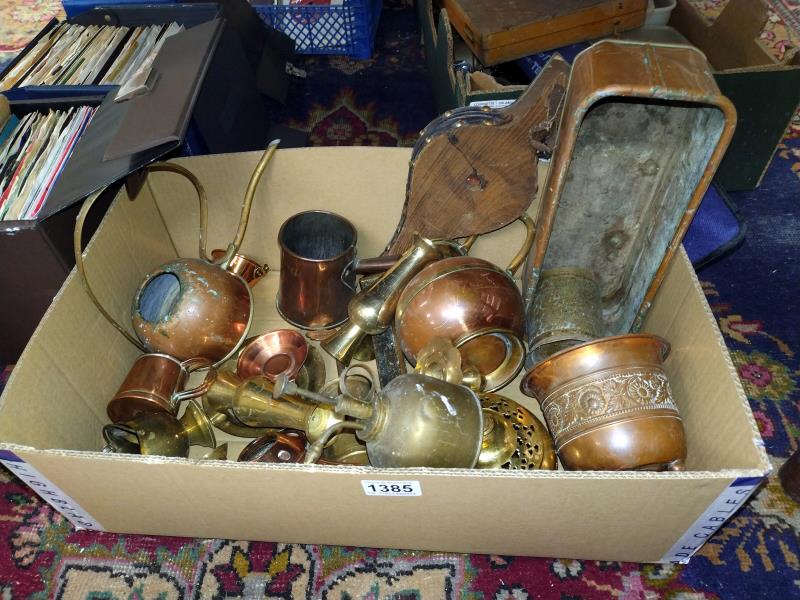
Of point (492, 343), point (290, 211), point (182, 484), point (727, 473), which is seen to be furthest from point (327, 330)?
point (727, 473)

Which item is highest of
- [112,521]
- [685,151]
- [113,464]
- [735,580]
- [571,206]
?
[685,151]

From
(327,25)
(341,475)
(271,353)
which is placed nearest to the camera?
(341,475)

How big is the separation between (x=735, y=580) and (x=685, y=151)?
2.61 ft

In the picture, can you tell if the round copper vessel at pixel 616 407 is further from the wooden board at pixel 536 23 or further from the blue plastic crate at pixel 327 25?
the blue plastic crate at pixel 327 25

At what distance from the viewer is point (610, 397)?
0.95 metres

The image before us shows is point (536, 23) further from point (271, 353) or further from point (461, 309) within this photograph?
point (271, 353)

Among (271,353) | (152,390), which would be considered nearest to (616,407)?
(271,353)

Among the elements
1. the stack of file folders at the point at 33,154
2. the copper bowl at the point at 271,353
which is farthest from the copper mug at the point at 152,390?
the stack of file folders at the point at 33,154

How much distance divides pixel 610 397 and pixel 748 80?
1081mm

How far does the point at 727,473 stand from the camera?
0.81 metres

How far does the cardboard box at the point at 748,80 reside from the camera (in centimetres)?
154

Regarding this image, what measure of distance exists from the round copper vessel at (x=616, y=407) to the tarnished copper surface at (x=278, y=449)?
0.49 metres

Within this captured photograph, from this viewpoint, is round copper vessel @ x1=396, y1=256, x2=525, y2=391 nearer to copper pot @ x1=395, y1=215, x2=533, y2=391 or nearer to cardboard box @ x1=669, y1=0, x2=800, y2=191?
copper pot @ x1=395, y1=215, x2=533, y2=391

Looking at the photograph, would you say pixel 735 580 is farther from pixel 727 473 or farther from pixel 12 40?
pixel 12 40
